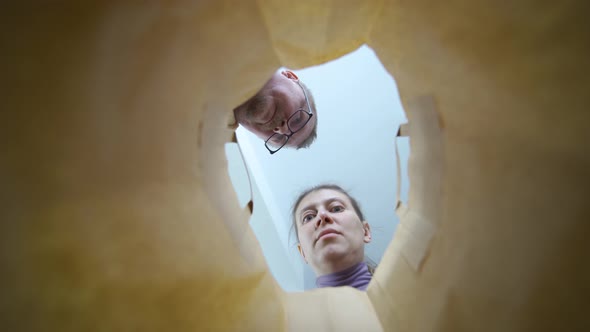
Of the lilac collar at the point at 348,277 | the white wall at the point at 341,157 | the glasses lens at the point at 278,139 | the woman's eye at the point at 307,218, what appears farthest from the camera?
the white wall at the point at 341,157

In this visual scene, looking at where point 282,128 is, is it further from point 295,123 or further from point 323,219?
point 323,219

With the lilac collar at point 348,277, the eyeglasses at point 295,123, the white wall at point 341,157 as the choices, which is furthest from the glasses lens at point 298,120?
the lilac collar at point 348,277

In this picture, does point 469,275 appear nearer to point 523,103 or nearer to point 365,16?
point 523,103

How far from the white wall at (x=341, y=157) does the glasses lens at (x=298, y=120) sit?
29 cm

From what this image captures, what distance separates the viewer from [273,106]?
1053 mm

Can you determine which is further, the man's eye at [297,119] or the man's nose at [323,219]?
the man's eye at [297,119]

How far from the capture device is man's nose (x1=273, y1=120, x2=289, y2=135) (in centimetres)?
113

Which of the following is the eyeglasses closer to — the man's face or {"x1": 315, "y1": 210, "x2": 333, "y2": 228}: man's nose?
the man's face

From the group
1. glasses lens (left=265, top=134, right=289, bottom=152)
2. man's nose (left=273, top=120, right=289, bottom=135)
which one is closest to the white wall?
glasses lens (left=265, top=134, right=289, bottom=152)

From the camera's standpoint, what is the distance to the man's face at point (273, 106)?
101 cm

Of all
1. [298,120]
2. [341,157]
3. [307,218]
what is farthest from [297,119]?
[341,157]

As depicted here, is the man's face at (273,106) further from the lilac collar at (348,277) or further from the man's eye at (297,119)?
the lilac collar at (348,277)

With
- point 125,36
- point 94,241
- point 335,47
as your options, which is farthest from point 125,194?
point 335,47

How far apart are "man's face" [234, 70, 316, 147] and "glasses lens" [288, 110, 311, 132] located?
19mm
